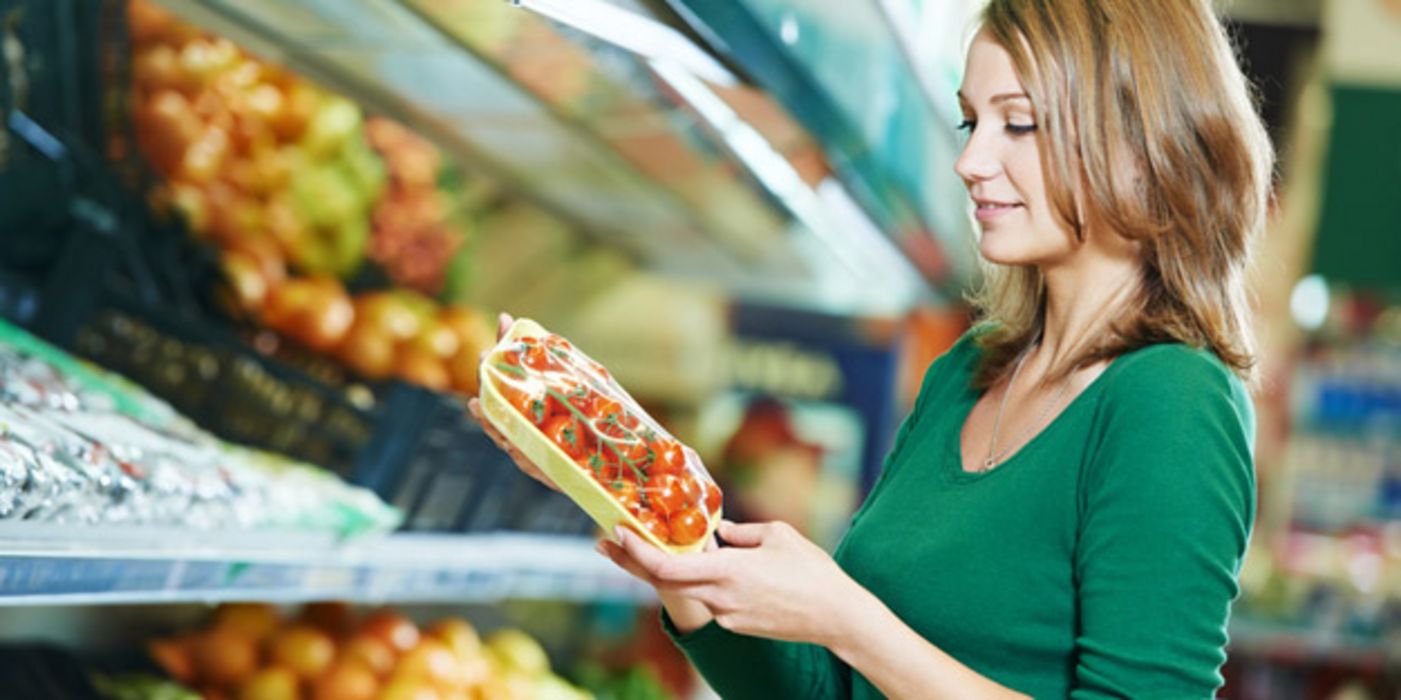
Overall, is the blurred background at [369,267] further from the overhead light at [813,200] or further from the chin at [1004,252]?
the chin at [1004,252]

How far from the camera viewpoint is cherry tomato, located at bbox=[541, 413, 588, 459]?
137 cm

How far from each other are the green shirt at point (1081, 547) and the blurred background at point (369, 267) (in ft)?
1.15

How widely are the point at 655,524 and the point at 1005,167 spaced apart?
1.42 feet

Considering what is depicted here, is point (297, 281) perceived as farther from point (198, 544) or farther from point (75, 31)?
point (198, 544)

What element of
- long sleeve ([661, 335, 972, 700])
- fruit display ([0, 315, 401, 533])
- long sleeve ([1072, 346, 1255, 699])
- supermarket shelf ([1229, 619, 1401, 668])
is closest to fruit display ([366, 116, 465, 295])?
fruit display ([0, 315, 401, 533])

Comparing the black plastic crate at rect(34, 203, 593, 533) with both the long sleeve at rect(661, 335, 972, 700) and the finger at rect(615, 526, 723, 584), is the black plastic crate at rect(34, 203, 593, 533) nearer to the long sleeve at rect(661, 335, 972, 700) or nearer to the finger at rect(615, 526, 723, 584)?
the long sleeve at rect(661, 335, 972, 700)

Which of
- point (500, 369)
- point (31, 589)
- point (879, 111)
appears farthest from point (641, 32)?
point (879, 111)

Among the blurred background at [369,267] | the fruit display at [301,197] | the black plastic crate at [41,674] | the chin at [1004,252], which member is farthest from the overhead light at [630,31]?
the black plastic crate at [41,674]

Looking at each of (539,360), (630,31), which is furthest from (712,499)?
(630,31)

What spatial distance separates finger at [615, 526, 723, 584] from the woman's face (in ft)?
1.29

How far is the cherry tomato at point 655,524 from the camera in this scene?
1327 millimetres

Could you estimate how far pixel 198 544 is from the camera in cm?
177

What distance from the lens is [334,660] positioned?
8.89 feet

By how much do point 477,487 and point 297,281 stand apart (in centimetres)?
56
